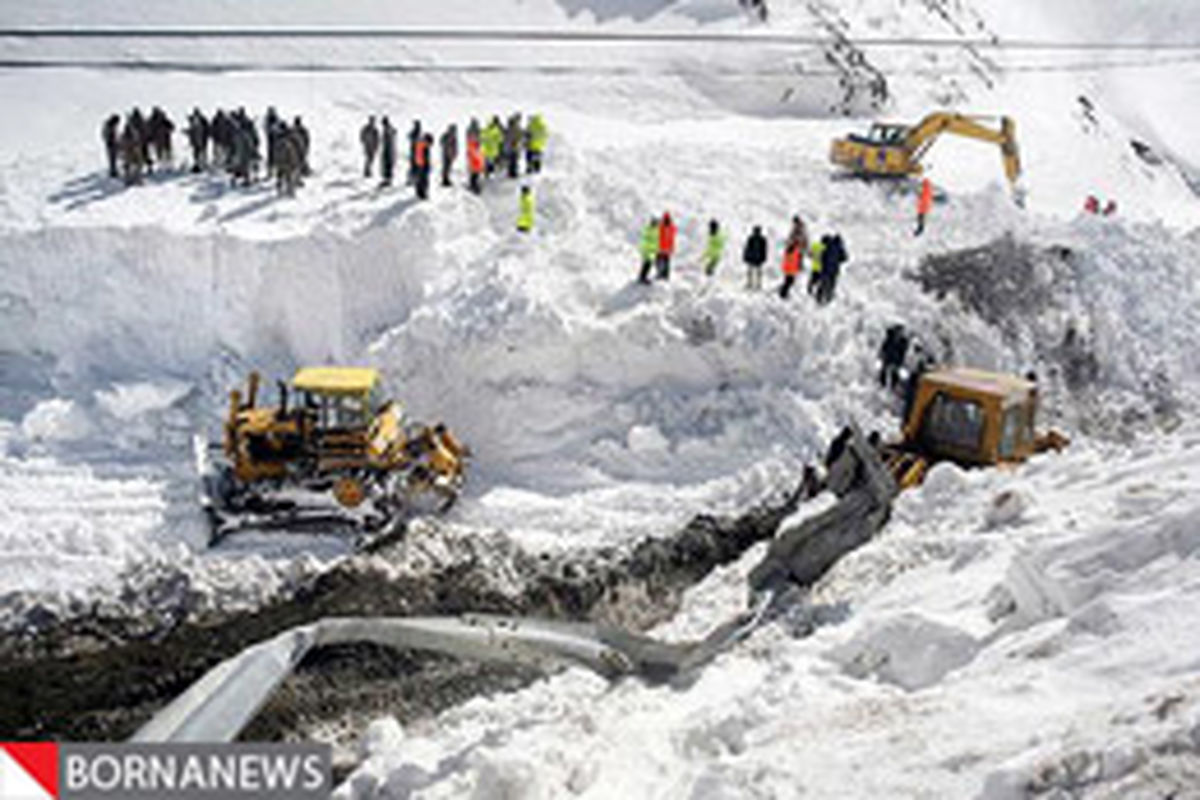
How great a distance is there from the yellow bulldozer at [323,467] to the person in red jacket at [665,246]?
15.4 ft

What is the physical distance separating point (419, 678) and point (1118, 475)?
19.3 feet

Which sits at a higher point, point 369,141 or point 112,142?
point 369,141

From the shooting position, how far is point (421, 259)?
1630 cm

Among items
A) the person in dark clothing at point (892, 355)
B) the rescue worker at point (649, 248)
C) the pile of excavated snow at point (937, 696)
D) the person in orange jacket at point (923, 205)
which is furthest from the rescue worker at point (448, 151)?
the pile of excavated snow at point (937, 696)

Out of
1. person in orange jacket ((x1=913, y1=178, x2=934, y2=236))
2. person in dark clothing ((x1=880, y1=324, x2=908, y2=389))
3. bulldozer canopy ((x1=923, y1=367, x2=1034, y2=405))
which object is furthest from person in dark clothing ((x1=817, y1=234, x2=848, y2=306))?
person in orange jacket ((x1=913, y1=178, x2=934, y2=236))

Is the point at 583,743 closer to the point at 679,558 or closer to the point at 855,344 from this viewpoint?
the point at 679,558

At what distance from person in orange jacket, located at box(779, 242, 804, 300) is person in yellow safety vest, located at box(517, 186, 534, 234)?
12.2 feet

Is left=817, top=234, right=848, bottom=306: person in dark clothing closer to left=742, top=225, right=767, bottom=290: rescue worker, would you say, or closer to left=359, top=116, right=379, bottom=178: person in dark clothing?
left=742, top=225, right=767, bottom=290: rescue worker

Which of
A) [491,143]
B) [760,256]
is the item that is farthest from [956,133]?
[491,143]

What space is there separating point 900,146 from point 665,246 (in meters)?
8.99

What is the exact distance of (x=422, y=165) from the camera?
55.6 feet

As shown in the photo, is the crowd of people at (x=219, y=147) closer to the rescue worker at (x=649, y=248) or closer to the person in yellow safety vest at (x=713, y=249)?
the rescue worker at (x=649, y=248)

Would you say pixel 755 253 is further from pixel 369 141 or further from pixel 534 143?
pixel 369 141

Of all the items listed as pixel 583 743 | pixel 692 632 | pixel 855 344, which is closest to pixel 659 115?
pixel 855 344
